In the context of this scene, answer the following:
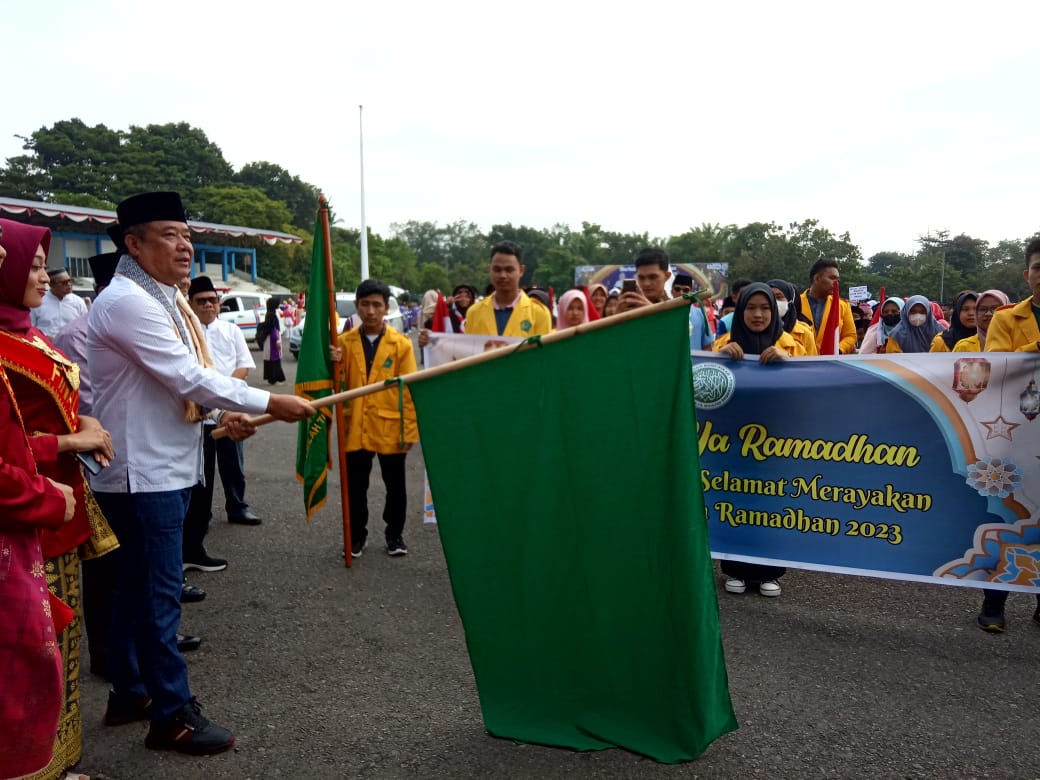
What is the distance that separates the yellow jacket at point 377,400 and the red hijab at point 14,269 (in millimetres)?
2850

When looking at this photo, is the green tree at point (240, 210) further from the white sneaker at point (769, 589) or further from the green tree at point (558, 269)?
the white sneaker at point (769, 589)

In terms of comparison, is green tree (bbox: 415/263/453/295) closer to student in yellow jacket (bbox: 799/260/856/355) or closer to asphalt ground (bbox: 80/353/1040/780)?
student in yellow jacket (bbox: 799/260/856/355)

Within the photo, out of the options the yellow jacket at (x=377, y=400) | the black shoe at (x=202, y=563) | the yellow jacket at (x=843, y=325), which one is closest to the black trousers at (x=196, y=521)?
the black shoe at (x=202, y=563)

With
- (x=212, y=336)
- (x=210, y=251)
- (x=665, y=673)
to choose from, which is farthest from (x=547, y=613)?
(x=210, y=251)

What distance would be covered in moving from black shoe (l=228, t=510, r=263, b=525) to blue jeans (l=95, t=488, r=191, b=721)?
3.20m

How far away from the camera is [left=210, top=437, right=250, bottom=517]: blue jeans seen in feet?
19.8

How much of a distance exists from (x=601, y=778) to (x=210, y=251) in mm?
47002

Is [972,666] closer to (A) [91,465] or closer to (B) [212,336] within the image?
(A) [91,465]

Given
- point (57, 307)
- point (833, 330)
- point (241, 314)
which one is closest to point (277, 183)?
point (241, 314)

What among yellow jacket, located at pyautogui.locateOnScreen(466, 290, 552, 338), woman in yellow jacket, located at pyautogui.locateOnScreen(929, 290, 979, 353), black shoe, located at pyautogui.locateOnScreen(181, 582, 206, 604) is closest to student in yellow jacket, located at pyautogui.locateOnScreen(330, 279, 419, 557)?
yellow jacket, located at pyautogui.locateOnScreen(466, 290, 552, 338)

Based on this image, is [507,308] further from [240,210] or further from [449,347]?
[240,210]

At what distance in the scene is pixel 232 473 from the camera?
612 centimetres

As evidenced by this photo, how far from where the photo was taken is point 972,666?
3.66 metres

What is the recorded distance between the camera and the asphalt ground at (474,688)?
286 centimetres
